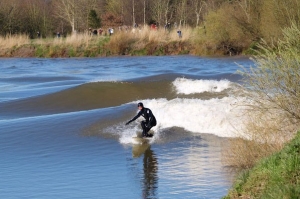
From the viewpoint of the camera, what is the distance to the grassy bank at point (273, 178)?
7134mm

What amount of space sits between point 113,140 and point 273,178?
384 inches

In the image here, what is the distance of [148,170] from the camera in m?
13.3

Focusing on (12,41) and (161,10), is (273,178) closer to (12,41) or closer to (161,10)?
(12,41)

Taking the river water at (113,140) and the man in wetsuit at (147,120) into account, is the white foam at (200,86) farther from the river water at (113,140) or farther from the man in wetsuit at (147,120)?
the man in wetsuit at (147,120)

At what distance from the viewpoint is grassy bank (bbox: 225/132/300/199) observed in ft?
23.4

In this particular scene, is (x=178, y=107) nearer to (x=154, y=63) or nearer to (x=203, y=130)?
(x=203, y=130)

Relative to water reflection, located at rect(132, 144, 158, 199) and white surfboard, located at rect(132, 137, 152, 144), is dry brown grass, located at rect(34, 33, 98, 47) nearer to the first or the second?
white surfboard, located at rect(132, 137, 152, 144)

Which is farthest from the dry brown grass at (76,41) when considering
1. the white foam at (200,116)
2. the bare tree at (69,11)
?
the white foam at (200,116)

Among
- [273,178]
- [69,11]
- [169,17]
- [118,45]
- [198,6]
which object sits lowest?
[273,178]

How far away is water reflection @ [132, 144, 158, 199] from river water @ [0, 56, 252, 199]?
22mm

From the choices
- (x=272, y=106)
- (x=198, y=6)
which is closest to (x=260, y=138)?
(x=272, y=106)

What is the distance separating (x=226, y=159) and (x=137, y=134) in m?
4.61

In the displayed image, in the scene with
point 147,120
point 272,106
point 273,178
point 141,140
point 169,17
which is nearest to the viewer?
point 273,178

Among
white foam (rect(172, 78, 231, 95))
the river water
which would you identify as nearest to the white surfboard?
the river water
